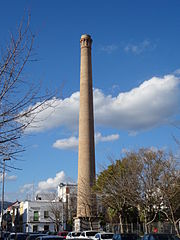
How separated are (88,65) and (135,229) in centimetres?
2468

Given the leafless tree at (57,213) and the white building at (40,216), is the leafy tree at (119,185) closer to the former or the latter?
the leafless tree at (57,213)

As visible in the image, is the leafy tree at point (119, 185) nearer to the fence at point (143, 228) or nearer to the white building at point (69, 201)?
the fence at point (143, 228)

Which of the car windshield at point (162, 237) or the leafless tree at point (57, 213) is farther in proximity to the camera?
the leafless tree at point (57, 213)

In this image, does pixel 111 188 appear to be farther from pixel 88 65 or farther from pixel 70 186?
pixel 70 186

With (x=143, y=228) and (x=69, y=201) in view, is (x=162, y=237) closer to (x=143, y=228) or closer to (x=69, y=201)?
(x=143, y=228)

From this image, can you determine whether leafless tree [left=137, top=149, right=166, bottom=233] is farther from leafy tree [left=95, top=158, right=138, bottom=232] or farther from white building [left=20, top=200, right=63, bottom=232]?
white building [left=20, top=200, right=63, bottom=232]

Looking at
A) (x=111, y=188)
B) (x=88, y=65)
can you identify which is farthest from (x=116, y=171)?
(x=88, y=65)

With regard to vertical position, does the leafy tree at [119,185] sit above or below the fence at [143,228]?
above

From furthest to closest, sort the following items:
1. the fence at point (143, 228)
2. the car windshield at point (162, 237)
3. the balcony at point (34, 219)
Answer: the balcony at point (34, 219), the fence at point (143, 228), the car windshield at point (162, 237)

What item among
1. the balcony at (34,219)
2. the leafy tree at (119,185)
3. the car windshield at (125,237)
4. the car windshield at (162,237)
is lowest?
the balcony at (34,219)

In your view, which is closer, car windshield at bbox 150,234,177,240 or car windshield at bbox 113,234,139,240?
car windshield at bbox 150,234,177,240

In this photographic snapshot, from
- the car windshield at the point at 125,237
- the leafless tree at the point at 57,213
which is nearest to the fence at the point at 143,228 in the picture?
the car windshield at the point at 125,237

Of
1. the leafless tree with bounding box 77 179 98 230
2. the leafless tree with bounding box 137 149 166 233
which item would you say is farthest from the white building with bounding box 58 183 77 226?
the leafless tree with bounding box 137 149 166 233

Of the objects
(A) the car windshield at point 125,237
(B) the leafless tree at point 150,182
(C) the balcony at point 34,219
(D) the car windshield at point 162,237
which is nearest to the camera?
(D) the car windshield at point 162,237
